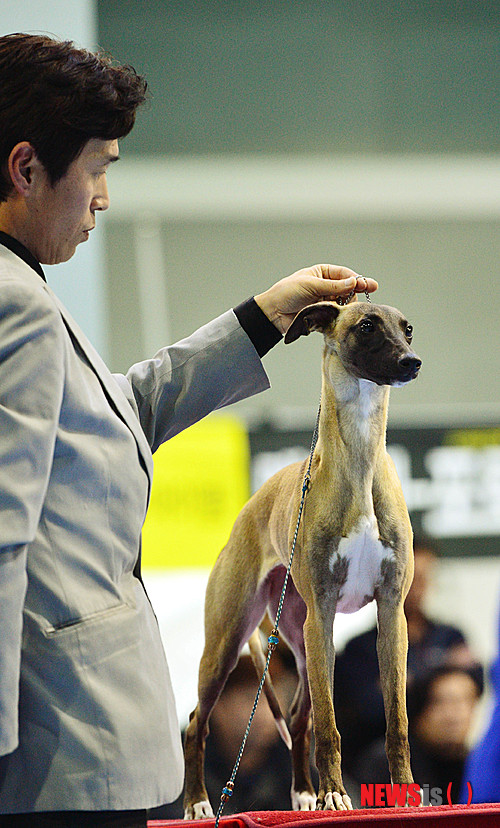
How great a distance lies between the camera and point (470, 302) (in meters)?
3.33

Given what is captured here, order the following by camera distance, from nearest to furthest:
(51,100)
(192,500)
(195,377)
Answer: (51,100) → (195,377) → (192,500)

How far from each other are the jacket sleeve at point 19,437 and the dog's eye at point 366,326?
385 mm

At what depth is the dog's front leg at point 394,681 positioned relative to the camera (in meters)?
1.08

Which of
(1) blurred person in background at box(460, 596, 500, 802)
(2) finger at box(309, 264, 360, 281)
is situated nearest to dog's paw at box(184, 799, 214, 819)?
(1) blurred person in background at box(460, 596, 500, 802)

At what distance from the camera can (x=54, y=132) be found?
0.95 metres

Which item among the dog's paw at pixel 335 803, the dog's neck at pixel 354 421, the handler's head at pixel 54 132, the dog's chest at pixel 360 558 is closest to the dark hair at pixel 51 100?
the handler's head at pixel 54 132

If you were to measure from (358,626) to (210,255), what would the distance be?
1453mm

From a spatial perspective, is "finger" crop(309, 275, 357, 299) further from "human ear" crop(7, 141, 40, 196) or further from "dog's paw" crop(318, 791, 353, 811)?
"dog's paw" crop(318, 791, 353, 811)

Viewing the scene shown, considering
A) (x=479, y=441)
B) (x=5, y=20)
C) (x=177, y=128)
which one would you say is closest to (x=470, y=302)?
(x=479, y=441)

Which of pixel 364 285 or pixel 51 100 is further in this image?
pixel 364 285

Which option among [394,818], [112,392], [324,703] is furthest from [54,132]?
[394,818]

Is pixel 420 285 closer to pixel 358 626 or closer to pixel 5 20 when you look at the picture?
pixel 358 626

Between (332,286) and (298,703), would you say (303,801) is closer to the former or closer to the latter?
(298,703)

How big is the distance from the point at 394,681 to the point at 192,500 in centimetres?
88
